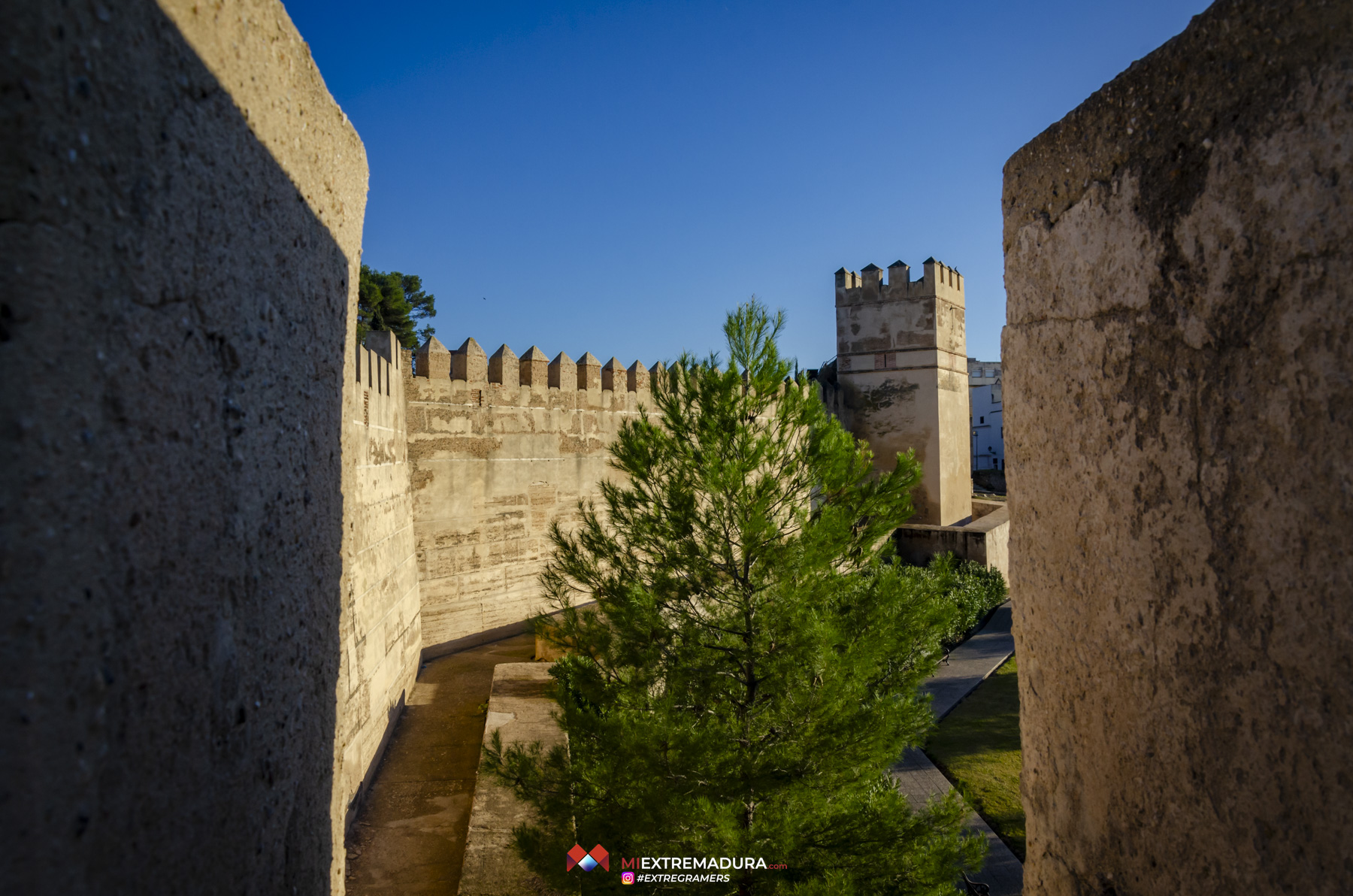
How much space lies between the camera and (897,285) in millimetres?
12898

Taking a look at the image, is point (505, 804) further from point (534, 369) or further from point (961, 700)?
point (961, 700)

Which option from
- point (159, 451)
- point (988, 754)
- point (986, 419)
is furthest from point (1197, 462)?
point (986, 419)

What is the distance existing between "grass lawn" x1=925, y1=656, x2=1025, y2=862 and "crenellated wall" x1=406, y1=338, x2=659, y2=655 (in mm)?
4135

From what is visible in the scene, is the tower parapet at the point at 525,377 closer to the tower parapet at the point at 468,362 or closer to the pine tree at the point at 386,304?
the tower parapet at the point at 468,362

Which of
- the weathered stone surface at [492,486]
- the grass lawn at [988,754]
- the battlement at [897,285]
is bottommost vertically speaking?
the grass lawn at [988,754]

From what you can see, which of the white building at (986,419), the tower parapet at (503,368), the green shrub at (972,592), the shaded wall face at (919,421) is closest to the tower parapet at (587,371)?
the tower parapet at (503,368)

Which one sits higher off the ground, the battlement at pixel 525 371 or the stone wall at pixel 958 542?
the battlement at pixel 525 371

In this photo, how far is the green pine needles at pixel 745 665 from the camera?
3.60 metres

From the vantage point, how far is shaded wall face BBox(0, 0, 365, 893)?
70 centimetres

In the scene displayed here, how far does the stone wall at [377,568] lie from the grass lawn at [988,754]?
410 centimetres

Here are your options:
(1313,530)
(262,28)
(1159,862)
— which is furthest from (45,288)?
(1159,862)

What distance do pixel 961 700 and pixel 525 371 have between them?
557 centimetres

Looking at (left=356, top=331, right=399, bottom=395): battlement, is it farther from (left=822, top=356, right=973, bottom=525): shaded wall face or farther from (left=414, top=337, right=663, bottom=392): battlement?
(left=822, top=356, right=973, bottom=525): shaded wall face

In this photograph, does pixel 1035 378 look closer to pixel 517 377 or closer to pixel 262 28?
pixel 262 28
